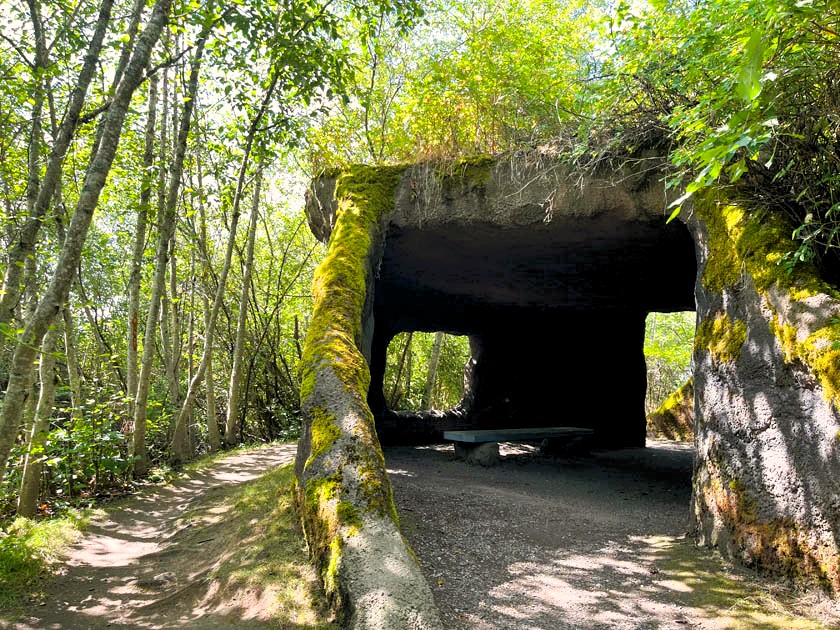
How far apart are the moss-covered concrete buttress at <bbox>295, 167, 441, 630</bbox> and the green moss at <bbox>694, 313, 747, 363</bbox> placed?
281 centimetres

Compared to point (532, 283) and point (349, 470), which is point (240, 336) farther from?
point (349, 470)

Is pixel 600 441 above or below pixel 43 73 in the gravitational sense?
below

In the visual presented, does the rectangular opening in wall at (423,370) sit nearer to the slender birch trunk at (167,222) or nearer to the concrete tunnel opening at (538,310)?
the concrete tunnel opening at (538,310)

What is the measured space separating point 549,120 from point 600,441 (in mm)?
6961

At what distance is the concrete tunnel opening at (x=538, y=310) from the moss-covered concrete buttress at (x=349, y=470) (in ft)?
4.95

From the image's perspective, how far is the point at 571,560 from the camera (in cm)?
412

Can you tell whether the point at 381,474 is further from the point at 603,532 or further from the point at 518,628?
the point at 603,532

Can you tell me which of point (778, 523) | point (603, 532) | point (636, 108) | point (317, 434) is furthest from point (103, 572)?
point (636, 108)

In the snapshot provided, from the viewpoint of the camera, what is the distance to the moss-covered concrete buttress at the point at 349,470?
276cm

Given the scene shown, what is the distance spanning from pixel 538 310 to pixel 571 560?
23.5 ft

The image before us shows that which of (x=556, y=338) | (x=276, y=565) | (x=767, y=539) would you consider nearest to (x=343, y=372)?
(x=276, y=565)

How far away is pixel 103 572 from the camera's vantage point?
436 cm

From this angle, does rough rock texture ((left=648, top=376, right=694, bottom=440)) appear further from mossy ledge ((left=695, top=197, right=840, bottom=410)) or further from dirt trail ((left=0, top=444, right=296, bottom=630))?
dirt trail ((left=0, top=444, right=296, bottom=630))

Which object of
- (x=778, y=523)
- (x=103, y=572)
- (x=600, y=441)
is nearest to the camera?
(x=778, y=523)
